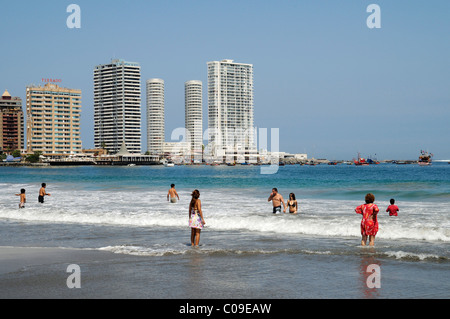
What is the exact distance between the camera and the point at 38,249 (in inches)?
535

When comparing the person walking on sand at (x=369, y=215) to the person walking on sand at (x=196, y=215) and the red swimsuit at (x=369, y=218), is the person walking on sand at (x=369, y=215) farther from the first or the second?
the person walking on sand at (x=196, y=215)

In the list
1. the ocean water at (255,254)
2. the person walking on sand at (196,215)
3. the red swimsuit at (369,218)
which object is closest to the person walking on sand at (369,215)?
the red swimsuit at (369,218)

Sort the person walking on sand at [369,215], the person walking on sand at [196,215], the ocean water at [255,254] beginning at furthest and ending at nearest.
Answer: the person walking on sand at [196,215] < the person walking on sand at [369,215] < the ocean water at [255,254]

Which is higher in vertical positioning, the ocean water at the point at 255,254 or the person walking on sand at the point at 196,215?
the person walking on sand at the point at 196,215

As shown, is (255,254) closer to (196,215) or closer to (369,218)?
(196,215)

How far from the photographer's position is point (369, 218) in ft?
43.1

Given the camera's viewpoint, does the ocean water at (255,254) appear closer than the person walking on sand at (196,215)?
Yes

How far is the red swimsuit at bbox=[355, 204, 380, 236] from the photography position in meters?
13.1

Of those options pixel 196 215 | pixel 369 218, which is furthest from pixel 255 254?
pixel 369 218

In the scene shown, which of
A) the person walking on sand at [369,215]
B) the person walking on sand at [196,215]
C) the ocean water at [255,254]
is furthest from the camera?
the person walking on sand at [196,215]

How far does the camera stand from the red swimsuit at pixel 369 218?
13.1 metres

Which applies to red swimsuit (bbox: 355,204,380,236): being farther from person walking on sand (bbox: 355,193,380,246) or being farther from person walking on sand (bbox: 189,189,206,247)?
person walking on sand (bbox: 189,189,206,247)

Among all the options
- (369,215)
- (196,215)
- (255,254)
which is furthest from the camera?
(196,215)
